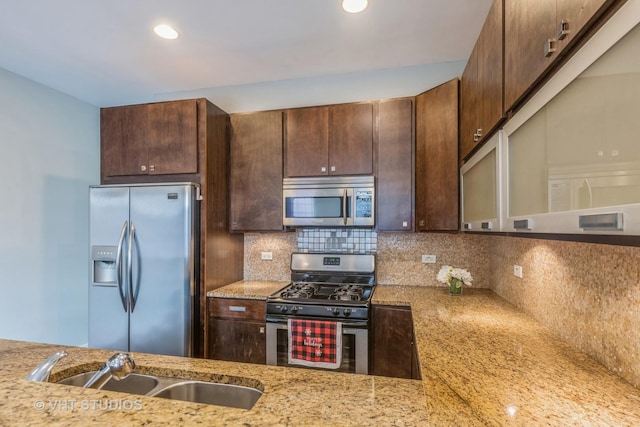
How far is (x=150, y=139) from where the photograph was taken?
112 inches

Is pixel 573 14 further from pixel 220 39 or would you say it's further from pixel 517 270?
pixel 220 39

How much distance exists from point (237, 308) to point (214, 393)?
5.08 ft

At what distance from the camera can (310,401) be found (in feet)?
3.03

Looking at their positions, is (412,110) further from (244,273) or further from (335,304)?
(244,273)

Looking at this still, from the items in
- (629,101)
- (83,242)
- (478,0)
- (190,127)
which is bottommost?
(83,242)

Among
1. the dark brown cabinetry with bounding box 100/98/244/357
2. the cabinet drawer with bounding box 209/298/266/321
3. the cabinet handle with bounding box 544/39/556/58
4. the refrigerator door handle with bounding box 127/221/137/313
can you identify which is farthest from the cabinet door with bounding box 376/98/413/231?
the refrigerator door handle with bounding box 127/221/137/313

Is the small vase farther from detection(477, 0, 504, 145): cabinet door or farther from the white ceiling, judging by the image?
the white ceiling

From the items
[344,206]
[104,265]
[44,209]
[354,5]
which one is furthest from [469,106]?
[44,209]

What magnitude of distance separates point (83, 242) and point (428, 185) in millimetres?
3470

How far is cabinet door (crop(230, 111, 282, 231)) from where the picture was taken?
2.90 meters

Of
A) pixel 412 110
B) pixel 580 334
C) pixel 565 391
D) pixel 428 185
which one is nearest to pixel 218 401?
pixel 565 391

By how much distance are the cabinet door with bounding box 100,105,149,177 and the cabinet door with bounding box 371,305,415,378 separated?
91.6 inches

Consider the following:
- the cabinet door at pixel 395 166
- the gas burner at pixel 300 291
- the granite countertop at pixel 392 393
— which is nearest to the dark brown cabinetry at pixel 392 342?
the gas burner at pixel 300 291

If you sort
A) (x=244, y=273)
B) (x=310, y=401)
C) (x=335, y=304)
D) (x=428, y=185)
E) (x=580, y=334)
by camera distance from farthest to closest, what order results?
(x=244, y=273) < (x=428, y=185) < (x=335, y=304) < (x=580, y=334) < (x=310, y=401)
